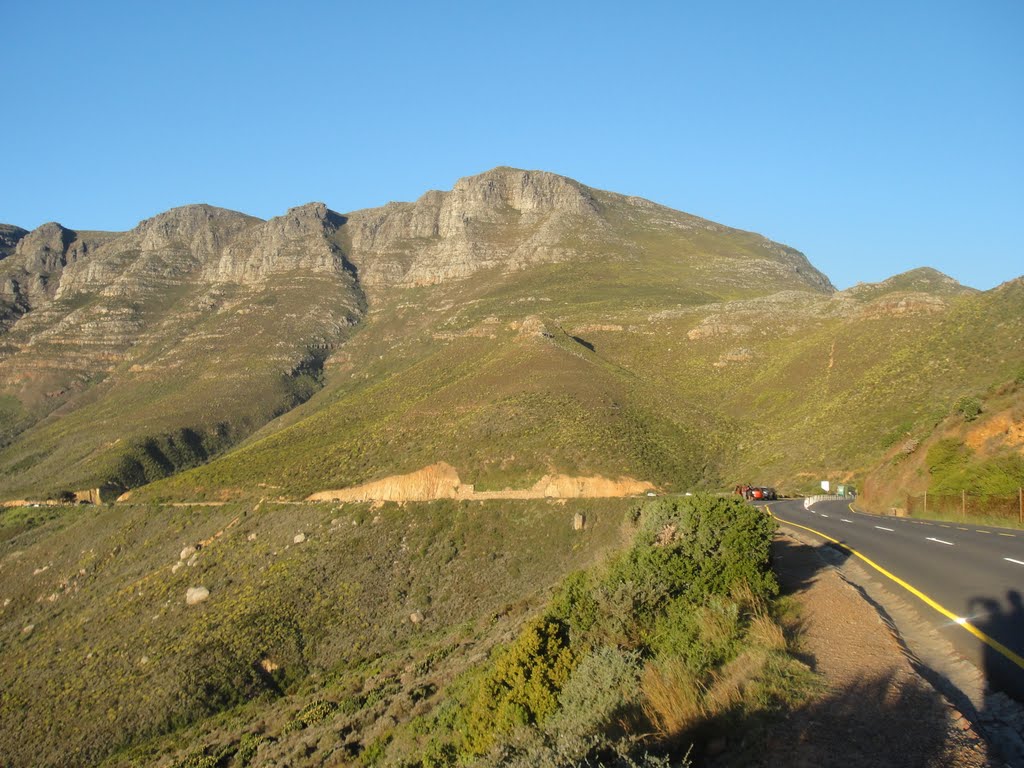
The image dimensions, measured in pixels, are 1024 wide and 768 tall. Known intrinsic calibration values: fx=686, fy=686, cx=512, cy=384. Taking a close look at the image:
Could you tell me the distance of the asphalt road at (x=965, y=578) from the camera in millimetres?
8305

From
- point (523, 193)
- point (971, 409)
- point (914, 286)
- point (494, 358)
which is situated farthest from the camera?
point (523, 193)

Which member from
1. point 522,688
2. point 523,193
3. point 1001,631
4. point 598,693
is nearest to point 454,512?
point 522,688

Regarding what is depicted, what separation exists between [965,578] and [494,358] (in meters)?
64.9

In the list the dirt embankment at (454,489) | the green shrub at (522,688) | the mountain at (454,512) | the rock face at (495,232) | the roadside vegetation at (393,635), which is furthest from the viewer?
the rock face at (495,232)

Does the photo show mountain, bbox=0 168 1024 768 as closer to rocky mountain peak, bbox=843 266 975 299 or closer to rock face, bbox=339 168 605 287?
rocky mountain peak, bbox=843 266 975 299

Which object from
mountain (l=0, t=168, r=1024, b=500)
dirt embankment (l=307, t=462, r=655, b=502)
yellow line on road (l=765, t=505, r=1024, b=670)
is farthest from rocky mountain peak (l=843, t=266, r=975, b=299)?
yellow line on road (l=765, t=505, r=1024, b=670)

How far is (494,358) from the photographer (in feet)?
249

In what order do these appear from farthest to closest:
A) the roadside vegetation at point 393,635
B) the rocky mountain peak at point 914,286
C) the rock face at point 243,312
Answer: the rock face at point 243,312
the rocky mountain peak at point 914,286
the roadside vegetation at point 393,635

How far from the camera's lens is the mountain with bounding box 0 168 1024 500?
171 feet

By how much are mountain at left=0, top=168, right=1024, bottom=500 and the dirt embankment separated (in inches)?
34.7

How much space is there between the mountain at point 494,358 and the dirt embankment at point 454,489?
0.88 m

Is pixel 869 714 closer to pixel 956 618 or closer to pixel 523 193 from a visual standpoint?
pixel 956 618

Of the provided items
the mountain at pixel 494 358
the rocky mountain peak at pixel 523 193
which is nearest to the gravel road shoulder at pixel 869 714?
the mountain at pixel 494 358

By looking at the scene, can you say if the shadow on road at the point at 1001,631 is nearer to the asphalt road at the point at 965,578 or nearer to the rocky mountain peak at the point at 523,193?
the asphalt road at the point at 965,578
